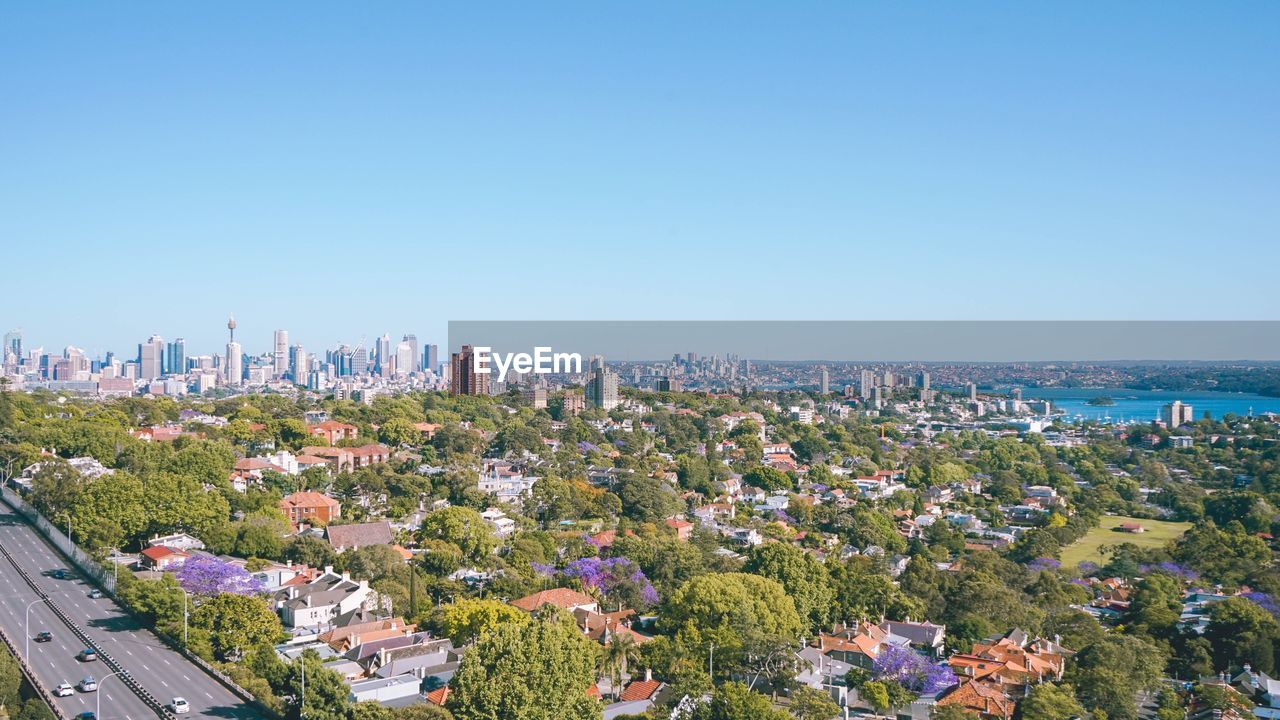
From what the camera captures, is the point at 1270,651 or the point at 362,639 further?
the point at 1270,651

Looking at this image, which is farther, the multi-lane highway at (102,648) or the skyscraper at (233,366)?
the skyscraper at (233,366)

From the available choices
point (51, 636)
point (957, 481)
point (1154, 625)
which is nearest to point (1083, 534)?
point (957, 481)

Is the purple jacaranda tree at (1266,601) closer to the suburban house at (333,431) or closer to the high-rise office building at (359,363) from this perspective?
the suburban house at (333,431)

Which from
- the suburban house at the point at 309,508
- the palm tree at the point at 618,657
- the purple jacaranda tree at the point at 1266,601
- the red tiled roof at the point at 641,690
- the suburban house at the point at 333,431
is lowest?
the purple jacaranda tree at the point at 1266,601

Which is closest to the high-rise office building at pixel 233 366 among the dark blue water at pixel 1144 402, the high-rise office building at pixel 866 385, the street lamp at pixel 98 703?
the high-rise office building at pixel 866 385

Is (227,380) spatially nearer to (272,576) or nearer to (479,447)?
(479,447)

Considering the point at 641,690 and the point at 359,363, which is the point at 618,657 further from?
the point at 359,363

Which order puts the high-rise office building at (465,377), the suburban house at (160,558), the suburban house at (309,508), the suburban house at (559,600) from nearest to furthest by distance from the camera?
the suburban house at (559,600) → the suburban house at (160,558) → the suburban house at (309,508) → the high-rise office building at (465,377)
